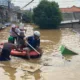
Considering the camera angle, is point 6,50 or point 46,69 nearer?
point 46,69

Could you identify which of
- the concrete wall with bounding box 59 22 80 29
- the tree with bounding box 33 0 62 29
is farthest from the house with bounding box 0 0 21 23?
the concrete wall with bounding box 59 22 80 29

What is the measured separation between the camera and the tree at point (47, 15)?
38.3m

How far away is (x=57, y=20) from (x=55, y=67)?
27.9 m

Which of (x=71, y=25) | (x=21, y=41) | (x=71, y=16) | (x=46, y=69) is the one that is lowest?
(x=71, y=25)

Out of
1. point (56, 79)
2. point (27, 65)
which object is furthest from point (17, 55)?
point (56, 79)

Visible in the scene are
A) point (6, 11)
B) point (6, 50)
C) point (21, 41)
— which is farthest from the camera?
point (6, 11)

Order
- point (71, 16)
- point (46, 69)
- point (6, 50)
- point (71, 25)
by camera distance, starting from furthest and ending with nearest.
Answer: point (71, 16), point (71, 25), point (6, 50), point (46, 69)

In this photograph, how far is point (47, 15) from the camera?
38.6 metres

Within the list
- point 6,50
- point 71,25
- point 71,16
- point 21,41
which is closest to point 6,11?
point 71,16

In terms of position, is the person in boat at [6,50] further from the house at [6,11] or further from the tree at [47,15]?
the house at [6,11]

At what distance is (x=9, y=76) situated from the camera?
8961mm

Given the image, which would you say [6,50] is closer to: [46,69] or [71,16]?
[46,69]

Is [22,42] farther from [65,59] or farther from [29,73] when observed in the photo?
[29,73]

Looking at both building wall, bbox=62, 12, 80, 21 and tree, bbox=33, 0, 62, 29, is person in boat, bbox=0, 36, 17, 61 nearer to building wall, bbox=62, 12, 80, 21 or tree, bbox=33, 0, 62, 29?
tree, bbox=33, 0, 62, 29
